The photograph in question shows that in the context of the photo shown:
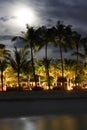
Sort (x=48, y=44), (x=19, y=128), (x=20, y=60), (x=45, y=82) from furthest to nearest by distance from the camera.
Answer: (x=45, y=82) < (x=48, y=44) < (x=20, y=60) < (x=19, y=128)

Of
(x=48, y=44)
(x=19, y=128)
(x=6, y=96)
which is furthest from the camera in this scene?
(x=48, y=44)

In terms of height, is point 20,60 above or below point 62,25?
below

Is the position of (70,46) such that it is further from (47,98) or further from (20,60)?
(47,98)

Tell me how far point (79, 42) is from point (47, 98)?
121 feet

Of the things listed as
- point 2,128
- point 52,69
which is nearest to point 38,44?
point 52,69

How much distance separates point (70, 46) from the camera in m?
95.2

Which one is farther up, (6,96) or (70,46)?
(70,46)

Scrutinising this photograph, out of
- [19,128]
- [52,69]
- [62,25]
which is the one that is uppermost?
[62,25]

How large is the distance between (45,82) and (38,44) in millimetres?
14377

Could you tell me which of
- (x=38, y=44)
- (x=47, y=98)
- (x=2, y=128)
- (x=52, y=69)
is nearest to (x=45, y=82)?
(x=52, y=69)

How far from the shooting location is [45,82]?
103 m

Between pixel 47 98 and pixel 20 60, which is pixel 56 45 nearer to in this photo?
pixel 20 60

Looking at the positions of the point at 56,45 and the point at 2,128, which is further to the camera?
the point at 56,45

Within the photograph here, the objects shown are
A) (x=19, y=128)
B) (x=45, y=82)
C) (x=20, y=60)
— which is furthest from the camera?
(x=45, y=82)
